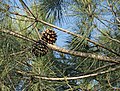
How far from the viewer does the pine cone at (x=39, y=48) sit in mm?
1235

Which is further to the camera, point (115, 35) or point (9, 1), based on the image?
point (115, 35)

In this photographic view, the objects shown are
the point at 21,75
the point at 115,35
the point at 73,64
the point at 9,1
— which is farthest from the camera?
the point at 73,64

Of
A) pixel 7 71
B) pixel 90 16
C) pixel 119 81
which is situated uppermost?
pixel 90 16

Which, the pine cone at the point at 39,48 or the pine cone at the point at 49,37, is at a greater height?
the pine cone at the point at 49,37

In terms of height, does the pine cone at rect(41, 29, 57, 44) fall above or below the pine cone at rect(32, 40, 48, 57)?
above

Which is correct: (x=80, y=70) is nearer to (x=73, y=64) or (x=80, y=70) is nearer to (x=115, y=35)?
(x=73, y=64)

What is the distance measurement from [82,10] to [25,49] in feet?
0.78

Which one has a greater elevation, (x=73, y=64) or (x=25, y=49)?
(x=25, y=49)

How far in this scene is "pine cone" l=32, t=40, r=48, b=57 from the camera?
4.05 feet

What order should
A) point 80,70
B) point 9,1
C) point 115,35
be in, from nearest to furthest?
point 9,1 < point 115,35 < point 80,70

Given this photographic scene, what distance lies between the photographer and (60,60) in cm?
178

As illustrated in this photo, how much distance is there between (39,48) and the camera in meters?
1.26

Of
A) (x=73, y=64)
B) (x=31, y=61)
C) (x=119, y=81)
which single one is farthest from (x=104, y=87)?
(x=73, y=64)

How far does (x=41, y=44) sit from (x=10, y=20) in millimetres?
140
